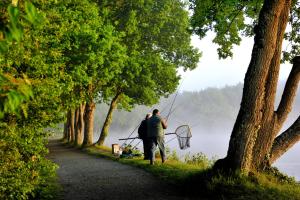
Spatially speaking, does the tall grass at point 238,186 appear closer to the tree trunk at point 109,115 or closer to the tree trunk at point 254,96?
the tree trunk at point 254,96

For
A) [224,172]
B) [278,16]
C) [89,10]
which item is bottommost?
[224,172]

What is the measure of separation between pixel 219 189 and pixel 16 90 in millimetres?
8198

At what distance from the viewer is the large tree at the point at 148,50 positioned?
3166 centimetres

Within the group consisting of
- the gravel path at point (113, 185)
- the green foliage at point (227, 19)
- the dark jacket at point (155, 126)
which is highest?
the green foliage at point (227, 19)

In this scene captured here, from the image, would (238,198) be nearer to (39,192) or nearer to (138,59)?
(39,192)

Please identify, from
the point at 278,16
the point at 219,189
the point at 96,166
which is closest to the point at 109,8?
the point at 96,166

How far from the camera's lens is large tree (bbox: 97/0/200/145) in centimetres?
3166

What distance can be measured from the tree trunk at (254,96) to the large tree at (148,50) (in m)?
18.9

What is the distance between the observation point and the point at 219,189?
10234 millimetres

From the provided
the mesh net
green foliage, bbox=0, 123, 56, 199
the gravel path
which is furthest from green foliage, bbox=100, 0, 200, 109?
green foliage, bbox=0, 123, 56, 199

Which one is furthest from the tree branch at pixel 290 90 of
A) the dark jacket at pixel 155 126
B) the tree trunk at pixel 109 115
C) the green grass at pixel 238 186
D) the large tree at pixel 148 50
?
the tree trunk at pixel 109 115

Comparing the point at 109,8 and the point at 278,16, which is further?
the point at 109,8

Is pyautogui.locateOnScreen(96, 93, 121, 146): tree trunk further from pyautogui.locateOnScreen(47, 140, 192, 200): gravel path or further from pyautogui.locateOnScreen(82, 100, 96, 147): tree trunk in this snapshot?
pyautogui.locateOnScreen(47, 140, 192, 200): gravel path

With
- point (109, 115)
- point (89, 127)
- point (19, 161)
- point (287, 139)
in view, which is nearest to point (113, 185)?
point (19, 161)
